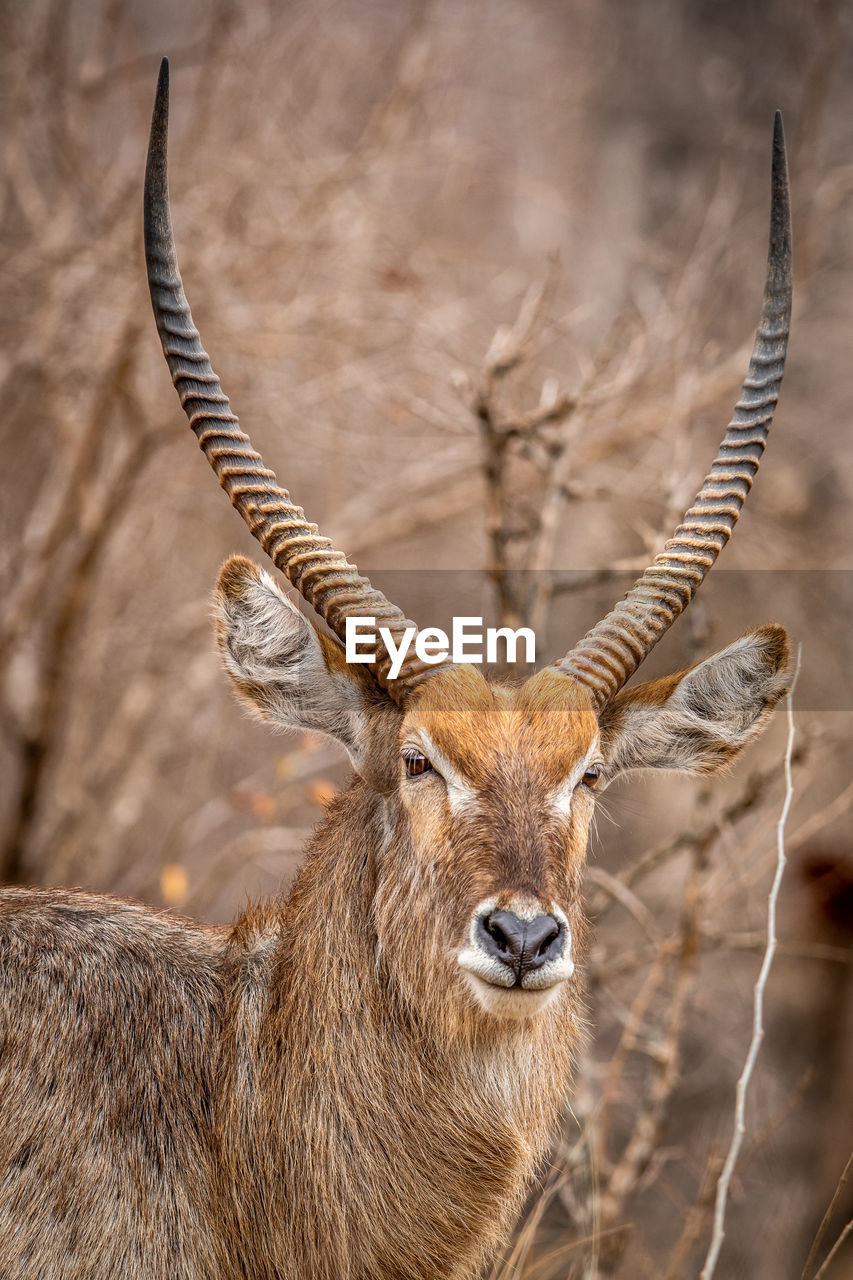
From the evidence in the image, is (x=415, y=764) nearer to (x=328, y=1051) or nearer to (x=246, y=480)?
(x=328, y=1051)

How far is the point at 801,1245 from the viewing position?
33.3 ft

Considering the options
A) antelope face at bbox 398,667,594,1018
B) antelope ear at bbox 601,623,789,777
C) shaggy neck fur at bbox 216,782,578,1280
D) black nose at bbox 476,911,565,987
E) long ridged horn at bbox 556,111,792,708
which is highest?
long ridged horn at bbox 556,111,792,708

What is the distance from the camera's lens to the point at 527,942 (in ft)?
11.7

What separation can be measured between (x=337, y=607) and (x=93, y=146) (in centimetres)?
755

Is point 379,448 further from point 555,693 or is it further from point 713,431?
point 555,693

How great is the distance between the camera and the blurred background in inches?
307

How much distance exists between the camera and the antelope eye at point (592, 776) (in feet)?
14.0

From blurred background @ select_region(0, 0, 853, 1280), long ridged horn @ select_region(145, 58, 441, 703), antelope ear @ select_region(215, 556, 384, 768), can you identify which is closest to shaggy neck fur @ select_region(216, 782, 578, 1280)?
antelope ear @ select_region(215, 556, 384, 768)

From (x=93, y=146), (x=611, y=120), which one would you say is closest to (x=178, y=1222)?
(x=93, y=146)

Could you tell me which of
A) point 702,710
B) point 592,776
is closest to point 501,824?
point 592,776

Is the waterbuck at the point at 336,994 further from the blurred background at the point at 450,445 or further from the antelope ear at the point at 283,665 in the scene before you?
the blurred background at the point at 450,445

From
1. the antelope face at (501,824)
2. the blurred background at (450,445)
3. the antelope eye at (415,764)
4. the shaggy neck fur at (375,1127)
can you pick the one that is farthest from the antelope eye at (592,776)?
the blurred background at (450,445)

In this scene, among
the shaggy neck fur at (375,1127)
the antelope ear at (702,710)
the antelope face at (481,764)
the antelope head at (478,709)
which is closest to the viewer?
the antelope face at (481,764)

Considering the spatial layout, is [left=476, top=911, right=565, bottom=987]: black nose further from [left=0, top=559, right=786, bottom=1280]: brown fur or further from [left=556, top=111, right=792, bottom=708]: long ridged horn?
[left=556, top=111, right=792, bottom=708]: long ridged horn
